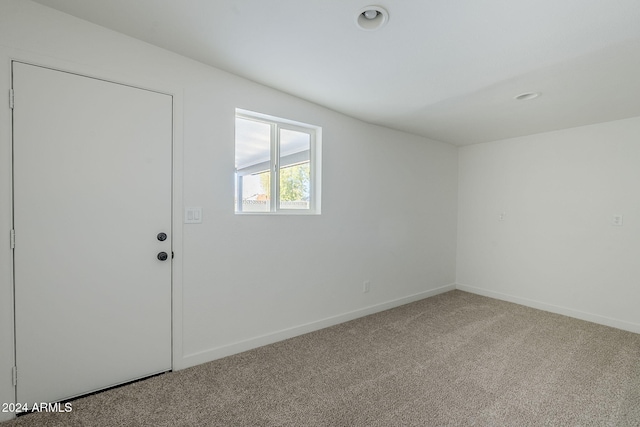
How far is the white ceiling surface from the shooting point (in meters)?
1.57

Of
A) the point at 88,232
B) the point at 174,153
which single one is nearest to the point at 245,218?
the point at 174,153

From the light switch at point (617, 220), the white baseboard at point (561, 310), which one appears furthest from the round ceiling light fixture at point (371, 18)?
the white baseboard at point (561, 310)

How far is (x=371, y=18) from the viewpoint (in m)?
1.66

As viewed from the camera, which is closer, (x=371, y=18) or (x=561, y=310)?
(x=371, y=18)

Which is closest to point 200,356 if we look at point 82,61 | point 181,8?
point 82,61

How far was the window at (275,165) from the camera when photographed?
8.68ft

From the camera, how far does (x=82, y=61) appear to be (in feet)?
6.01

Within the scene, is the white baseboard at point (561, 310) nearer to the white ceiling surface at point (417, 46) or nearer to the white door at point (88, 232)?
the white ceiling surface at point (417, 46)

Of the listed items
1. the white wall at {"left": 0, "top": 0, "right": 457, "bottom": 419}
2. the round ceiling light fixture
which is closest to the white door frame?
the white wall at {"left": 0, "top": 0, "right": 457, "bottom": 419}

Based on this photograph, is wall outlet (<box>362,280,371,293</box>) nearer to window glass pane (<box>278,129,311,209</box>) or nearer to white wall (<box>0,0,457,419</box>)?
white wall (<box>0,0,457,419</box>)

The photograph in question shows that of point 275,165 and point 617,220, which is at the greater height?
point 275,165

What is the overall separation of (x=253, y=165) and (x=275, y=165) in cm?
22

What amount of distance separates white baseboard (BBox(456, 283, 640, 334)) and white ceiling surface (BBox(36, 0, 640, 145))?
2.27 meters

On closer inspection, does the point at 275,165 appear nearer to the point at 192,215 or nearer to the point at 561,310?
the point at 192,215
